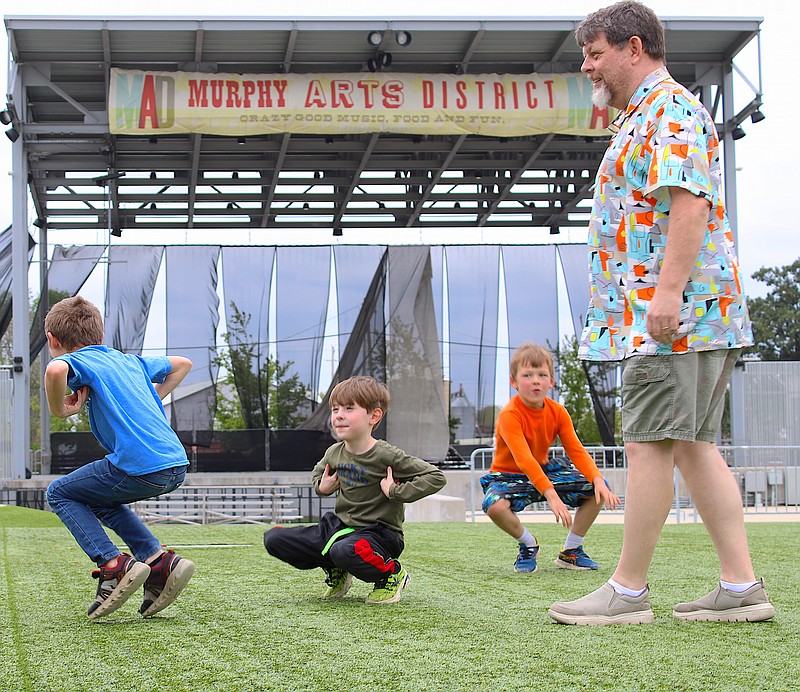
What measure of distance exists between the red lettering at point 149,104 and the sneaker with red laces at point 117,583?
1362 centimetres

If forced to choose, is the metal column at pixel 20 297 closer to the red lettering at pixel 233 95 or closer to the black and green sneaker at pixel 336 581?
the red lettering at pixel 233 95

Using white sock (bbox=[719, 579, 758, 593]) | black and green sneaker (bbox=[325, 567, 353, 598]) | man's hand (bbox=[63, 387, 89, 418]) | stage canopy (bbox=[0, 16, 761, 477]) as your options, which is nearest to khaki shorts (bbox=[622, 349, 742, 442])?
white sock (bbox=[719, 579, 758, 593])

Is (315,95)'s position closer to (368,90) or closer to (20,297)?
(368,90)

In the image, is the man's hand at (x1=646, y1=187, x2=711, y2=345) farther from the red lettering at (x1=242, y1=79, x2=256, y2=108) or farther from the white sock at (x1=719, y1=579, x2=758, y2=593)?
the red lettering at (x1=242, y1=79, x2=256, y2=108)

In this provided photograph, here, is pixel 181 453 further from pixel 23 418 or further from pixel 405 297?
pixel 405 297

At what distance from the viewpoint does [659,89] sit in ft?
9.25

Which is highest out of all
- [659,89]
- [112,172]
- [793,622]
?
[112,172]

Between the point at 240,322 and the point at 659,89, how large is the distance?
20.6m

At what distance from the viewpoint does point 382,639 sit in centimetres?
248

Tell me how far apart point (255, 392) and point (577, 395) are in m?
7.33

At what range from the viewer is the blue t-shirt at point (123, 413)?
3.05 metres

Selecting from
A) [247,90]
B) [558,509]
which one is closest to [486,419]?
[247,90]

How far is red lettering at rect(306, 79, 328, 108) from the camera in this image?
16.0 m

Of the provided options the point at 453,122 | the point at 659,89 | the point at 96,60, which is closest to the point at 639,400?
the point at 659,89
